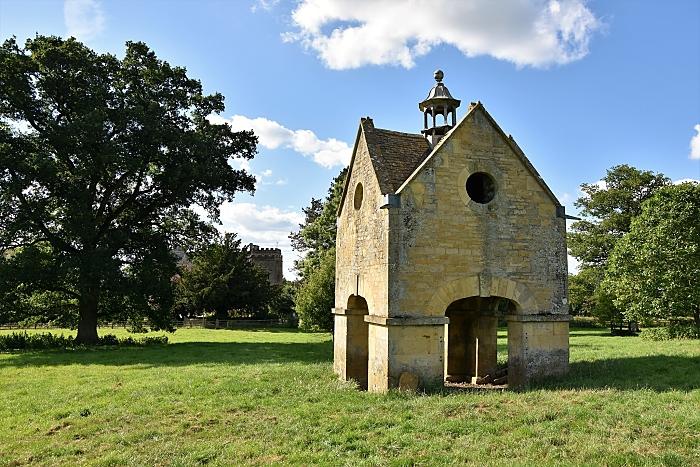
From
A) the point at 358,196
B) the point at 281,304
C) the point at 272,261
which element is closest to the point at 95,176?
the point at 358,196

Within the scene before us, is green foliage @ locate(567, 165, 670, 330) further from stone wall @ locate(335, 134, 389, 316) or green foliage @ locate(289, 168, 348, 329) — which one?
stone wall @ locate(335, 134, 389, 316)

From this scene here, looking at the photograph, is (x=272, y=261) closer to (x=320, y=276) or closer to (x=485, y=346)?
(x=320, y=276)

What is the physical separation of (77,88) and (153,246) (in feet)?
30.4

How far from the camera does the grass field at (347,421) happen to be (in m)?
7.82

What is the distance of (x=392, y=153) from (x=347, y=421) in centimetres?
737

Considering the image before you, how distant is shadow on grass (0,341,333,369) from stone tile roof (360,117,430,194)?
29.7ft

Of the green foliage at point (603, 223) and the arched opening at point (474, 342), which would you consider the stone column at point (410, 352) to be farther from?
the green foliage at point (603, 223)

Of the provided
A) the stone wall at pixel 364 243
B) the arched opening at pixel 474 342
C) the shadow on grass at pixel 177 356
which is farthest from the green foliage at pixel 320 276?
the arched opening at pixel 474 342

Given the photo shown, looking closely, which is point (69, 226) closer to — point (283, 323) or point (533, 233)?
point (533, 233)

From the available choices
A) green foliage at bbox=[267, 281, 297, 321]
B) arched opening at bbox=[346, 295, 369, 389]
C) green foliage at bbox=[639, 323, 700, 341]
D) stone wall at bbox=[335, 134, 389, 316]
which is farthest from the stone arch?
green foliage at bbox=[267, 281, 297, 321]

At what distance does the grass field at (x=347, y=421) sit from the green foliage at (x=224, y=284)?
31.2 m

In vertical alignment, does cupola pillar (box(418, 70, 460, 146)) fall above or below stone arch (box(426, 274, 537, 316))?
above

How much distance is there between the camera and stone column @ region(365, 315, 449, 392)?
1194cm

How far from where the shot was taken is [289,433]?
30.4ft
